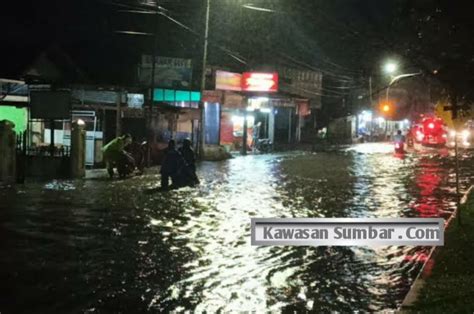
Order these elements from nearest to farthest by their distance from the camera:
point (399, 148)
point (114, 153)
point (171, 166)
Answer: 1. point (171, 166)
2. point (114, 153)
3. point (399, 148)

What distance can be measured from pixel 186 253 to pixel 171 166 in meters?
9.04

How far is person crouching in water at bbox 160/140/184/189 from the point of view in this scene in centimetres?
1872

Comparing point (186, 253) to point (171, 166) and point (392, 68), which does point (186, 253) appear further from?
point (392, 68)

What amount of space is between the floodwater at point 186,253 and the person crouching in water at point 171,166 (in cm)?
77

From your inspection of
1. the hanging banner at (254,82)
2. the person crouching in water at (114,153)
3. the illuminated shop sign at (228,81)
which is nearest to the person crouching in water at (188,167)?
the person crouching in water at (114,153)

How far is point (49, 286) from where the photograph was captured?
25.5 ft

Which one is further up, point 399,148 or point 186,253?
point 399,148

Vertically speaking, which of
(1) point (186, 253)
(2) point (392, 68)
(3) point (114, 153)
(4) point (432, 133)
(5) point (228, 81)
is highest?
(5) point (228, 81)

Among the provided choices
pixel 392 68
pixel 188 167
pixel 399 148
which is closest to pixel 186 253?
pixel 188 167

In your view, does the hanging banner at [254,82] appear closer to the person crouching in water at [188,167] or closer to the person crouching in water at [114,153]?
the person crouching in water at [114,153]

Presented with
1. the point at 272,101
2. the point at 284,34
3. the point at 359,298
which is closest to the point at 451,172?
the point at 272,101

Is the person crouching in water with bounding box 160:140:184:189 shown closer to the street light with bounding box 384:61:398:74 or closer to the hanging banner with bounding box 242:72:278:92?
the street light with bounding box 384:61:398:74

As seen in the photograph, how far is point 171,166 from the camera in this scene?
18.8 metres

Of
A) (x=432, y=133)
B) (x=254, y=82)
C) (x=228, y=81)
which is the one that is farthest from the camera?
(x=432, y=133)
